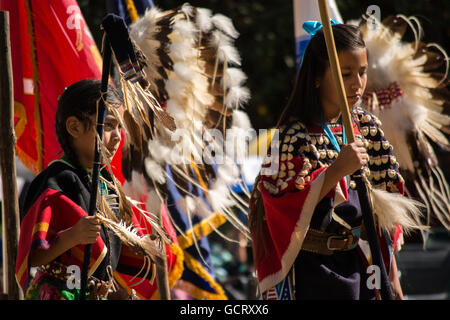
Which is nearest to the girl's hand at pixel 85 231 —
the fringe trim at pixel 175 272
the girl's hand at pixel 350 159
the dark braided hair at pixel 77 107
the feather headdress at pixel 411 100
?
the dark braided hair at pixel 77 107

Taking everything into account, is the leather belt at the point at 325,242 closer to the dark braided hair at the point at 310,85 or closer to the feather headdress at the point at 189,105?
the dark braided hair at the point at 310,85

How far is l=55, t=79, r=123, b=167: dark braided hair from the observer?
2.78 meters

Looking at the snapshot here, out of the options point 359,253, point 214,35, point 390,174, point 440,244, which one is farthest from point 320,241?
point 440,244

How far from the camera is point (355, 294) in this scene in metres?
2.77

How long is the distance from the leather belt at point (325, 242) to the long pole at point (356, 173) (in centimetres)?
20

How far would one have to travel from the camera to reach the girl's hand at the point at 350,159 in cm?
254

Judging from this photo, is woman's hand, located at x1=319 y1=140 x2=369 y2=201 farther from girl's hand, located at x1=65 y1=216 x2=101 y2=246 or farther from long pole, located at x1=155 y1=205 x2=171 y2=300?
long pole, located at x1=155 y1=205 x2=171 y2=300

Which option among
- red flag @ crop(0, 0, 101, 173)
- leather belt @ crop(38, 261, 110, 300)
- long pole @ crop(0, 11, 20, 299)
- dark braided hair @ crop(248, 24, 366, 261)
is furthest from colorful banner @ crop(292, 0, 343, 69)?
leather belt @ crop(38, 261, 110, 300)

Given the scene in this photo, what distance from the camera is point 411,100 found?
3.92 meters

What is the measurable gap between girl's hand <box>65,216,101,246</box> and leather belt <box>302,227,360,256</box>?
0.79 meters

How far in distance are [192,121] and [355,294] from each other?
112 centimetres
